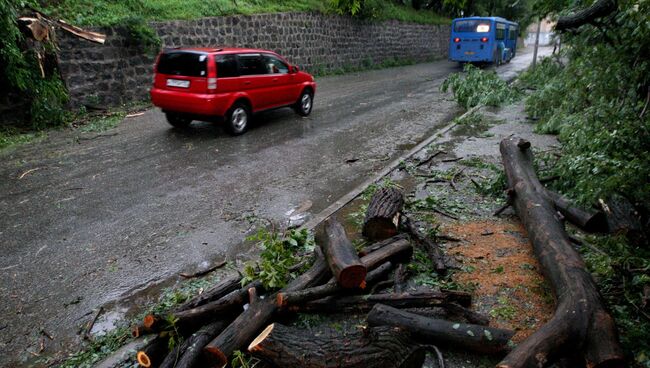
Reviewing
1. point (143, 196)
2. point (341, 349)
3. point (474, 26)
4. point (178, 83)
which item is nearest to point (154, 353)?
point (341, 349)

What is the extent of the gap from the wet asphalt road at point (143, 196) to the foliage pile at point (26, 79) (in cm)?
80

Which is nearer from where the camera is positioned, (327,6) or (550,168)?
(550,168)

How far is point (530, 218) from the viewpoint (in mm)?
4879

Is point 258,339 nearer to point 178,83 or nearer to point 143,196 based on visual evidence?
point 143,196

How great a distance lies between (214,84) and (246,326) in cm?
A: 690

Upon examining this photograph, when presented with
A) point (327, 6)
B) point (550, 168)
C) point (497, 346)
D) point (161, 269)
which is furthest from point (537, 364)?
point (327, 6)

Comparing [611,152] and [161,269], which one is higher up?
[611,152]

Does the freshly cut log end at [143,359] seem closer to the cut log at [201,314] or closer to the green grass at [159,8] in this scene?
the cut log at [201,314]

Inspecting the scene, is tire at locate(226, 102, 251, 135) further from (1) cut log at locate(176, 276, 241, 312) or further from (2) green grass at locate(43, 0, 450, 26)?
(1) cut log at locate(176, 276, 241, 312)

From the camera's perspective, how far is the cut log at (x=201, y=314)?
11.4ft

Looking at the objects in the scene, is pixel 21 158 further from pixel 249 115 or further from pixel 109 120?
pixel 249 115

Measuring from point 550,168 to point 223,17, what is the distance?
14.0 meters

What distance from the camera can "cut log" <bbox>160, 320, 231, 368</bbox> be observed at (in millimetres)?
3152

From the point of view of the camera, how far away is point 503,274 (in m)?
4.35
